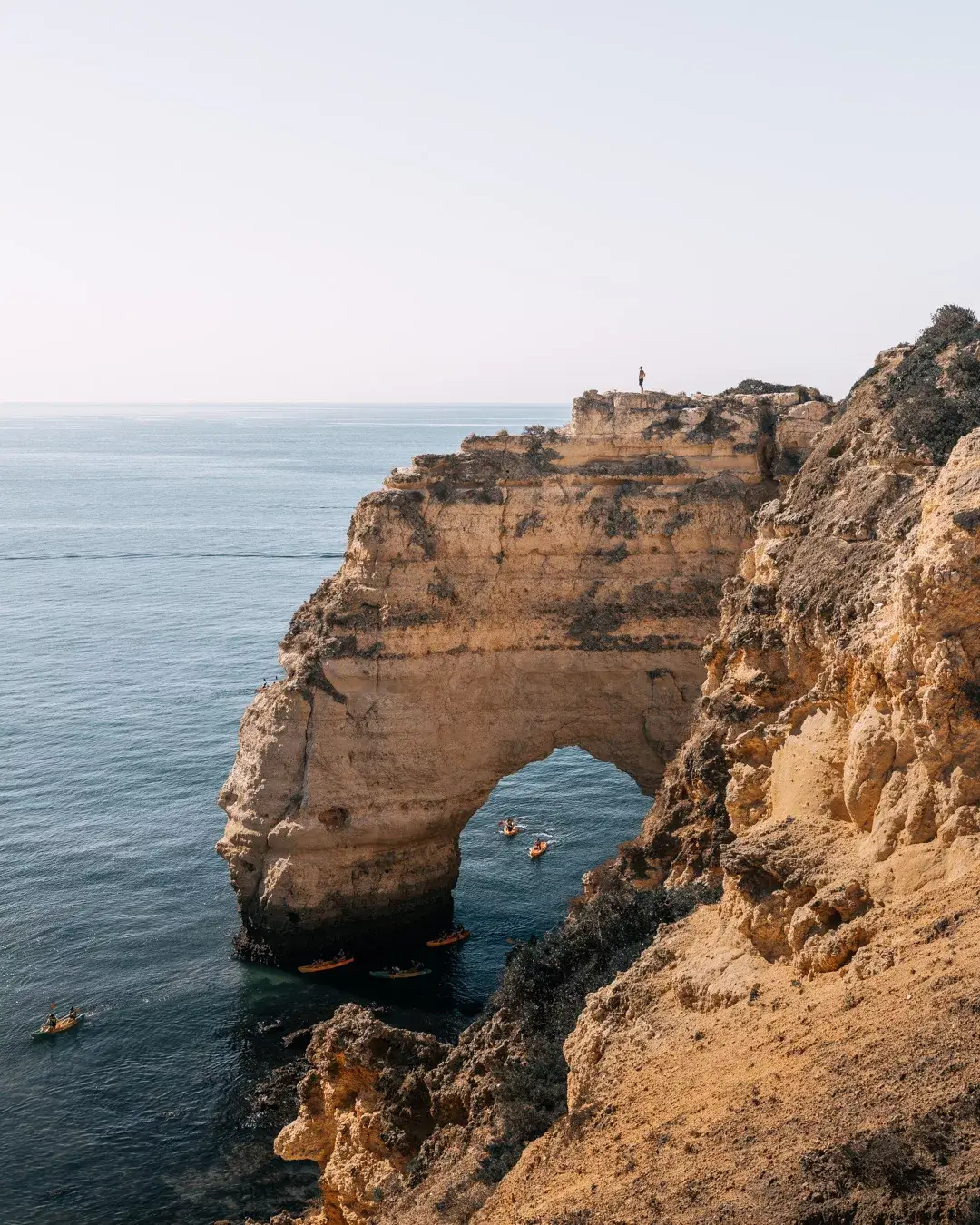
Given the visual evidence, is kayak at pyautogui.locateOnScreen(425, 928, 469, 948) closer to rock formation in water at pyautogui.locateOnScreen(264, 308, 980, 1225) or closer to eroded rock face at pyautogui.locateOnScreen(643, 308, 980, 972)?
eroded rock face at pyautogui.locateOnScreen(643, 308, 980, 972)

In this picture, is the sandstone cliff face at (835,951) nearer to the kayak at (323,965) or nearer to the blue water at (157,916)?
the blue water at (157,916)

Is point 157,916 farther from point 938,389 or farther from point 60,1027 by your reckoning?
point 938,389

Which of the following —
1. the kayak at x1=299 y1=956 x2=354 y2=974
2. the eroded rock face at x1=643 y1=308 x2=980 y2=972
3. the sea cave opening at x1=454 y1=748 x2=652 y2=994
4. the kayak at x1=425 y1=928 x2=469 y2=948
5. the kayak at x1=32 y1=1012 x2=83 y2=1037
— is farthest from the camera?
the sea cave opening at x1=454 y1=748 x2=652 y2=994

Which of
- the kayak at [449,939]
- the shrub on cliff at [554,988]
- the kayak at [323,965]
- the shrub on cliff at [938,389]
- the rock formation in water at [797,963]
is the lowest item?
the kayak at [323,965]

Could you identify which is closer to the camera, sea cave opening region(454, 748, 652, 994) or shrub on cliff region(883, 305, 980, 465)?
shrub on cliff region(883, 305, 980, 465)

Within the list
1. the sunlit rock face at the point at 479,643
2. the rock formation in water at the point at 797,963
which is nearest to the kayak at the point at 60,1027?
the sunlit rock face at the point at 479,643

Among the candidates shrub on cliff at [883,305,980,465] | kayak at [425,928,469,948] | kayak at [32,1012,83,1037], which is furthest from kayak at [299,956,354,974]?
shrub on cliff at [883,305,980,465]

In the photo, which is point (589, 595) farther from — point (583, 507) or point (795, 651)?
point (795, 651)
